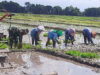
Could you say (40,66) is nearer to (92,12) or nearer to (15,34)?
(15,34)

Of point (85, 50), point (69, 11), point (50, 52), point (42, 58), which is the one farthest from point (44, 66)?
point (69, 11)

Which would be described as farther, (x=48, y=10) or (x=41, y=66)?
(x=48, y=10)

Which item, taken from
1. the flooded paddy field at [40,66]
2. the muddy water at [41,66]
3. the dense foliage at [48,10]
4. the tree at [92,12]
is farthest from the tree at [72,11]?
the flooded paddy field at [40,66]

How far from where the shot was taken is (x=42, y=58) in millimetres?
10055

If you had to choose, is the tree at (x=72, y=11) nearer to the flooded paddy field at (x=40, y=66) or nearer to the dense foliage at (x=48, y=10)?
the dense foliage at (x=48, y=10)

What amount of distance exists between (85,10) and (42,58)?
6776 cm

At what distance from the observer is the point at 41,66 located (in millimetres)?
8594

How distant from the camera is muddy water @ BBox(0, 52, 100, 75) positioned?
301 inches

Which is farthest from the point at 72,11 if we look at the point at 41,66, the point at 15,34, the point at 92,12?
the point at 41,66

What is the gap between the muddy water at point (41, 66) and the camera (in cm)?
765

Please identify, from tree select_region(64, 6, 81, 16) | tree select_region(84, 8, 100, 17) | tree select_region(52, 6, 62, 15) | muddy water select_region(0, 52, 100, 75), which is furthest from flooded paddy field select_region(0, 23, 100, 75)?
tree select_region(84, 8, 100, 17)

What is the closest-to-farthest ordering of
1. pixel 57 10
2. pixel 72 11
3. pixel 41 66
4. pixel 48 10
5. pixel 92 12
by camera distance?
pixel 41 66 → pixel 72 11 → pixel 57 10 → pixel 92 12 → pixel 48 10

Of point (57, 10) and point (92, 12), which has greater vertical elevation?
point (57, 10)

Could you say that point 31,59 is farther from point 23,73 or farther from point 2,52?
point 23,73
